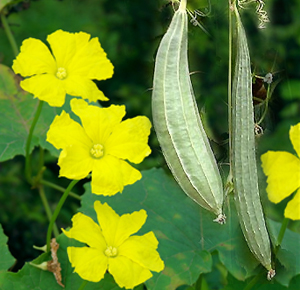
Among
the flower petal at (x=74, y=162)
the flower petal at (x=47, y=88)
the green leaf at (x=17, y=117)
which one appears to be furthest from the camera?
Result: the green leaf at (x=17, y=117)

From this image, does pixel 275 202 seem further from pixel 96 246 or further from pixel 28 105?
pixel 28 105

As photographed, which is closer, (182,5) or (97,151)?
(182,5)

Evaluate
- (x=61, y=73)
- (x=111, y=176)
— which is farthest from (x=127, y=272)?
(x=61, y=73)

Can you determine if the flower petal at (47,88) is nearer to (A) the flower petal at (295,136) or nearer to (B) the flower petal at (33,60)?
(B) the flower petal at (33,60)

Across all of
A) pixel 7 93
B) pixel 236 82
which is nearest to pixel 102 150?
pixel 236 82

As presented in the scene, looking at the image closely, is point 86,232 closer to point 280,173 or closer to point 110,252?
point 110,252

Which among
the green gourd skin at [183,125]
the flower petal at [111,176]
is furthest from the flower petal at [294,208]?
the flower petal at [111,176]

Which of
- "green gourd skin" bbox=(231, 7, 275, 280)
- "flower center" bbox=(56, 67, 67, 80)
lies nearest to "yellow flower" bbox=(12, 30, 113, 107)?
"flower center" bbox=(56, 67, 67, 80)
